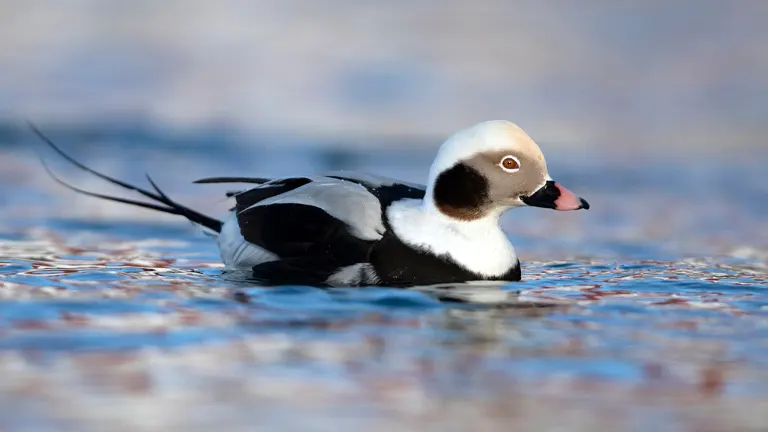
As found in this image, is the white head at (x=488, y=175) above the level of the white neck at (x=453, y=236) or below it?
above

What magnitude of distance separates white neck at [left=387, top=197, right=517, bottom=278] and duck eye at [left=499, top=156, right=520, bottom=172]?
244mm

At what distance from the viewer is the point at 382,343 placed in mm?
4445

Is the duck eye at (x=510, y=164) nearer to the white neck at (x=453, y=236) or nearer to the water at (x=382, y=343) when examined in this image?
the white neck at (x=453, y=236)

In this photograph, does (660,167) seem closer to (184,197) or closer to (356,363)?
(184,197)

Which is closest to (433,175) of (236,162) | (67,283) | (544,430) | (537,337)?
(537,337)

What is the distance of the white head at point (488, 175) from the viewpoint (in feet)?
18.6

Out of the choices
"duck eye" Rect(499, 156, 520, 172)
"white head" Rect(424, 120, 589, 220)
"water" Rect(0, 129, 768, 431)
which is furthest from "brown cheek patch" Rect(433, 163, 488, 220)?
"water" Rect(0, 129, 768, 431)

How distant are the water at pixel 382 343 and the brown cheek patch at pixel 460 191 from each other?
41 centimetres

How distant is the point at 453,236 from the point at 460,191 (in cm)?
22

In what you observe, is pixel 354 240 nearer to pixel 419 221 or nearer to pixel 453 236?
pixel 419 221

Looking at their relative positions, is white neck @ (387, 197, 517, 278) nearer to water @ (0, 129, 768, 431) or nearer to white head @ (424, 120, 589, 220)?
white head @ (424, 120, 589, 220)

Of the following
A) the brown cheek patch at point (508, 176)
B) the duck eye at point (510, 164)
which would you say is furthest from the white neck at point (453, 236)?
the duck eye at point (510, 164)

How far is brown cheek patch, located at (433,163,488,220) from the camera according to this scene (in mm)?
5719

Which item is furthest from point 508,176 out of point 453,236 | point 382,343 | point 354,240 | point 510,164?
point 382,343
